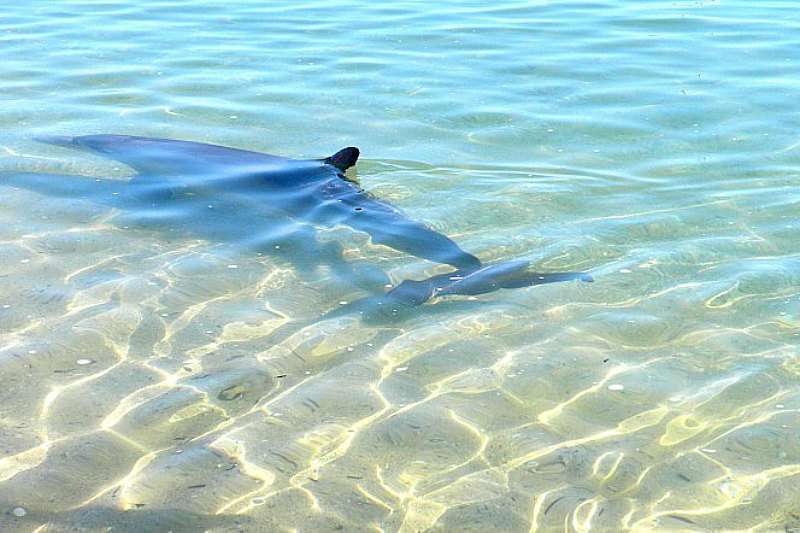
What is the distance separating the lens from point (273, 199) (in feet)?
26.7

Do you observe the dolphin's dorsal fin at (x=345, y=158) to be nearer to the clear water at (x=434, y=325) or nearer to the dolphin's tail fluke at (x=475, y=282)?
the clear water at (x=434, y=325)

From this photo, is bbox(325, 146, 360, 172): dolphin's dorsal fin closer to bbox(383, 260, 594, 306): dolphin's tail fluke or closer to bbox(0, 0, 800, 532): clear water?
bbox(0, 0, 800, 532): clear water

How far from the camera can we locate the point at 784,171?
873 cm

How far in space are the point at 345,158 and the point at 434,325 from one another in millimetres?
2691

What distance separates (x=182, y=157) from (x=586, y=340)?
4.27m

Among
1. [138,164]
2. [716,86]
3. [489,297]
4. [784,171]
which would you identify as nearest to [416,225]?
[489,297]

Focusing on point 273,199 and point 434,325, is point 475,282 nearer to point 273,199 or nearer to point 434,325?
point 434,325

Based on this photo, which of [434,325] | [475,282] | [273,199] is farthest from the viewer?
[273,199]

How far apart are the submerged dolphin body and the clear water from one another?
0.70 feet

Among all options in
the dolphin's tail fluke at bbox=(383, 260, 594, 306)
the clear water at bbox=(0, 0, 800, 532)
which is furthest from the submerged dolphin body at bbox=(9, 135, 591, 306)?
the clear water at bbox=(0, 0, 800, 532)

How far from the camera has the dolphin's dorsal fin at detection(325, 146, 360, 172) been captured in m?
8.37

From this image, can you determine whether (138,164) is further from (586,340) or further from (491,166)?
(586,340)

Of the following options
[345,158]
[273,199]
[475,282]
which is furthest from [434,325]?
[345,158]

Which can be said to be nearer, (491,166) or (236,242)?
(236,242)
